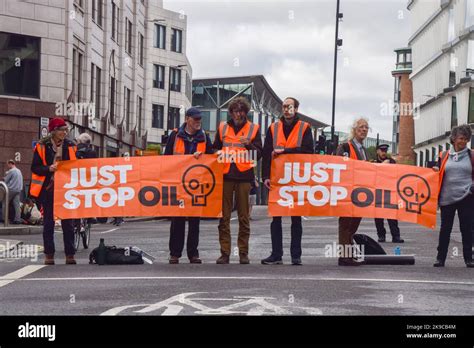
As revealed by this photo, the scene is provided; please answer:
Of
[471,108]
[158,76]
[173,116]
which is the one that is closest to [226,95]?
[173,116]

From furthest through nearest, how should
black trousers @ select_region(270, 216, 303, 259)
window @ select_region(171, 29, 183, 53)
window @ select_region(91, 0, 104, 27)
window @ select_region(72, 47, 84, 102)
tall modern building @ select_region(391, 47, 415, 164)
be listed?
tall modern building @ select_region(391, 47, 415, 164) → window @ select_region(171, 29, 183, 53) → window @ select_region(91, 0, 104, 27) → window @ select_region(72, 47, 84, 102) → black trousers @ select_region(270, 216, 303, 259)

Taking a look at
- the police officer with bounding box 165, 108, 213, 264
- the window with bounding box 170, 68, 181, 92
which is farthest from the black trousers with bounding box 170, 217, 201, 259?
the window with bounding box 170, 68, 181, 92

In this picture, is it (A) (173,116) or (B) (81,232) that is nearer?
(B) (81,232)

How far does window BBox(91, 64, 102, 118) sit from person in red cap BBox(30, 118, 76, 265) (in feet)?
107

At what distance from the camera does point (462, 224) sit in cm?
1427

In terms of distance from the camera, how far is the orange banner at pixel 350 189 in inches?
565

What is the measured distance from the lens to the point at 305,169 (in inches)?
567

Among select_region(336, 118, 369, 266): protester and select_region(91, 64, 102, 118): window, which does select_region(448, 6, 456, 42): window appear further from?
select_region(336, 118, 369, 266): protester

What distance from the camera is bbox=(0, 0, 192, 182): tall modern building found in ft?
120

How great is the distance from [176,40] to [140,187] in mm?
77420

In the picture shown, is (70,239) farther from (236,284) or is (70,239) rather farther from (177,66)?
(177,66)

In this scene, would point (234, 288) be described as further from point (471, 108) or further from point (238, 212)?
point (471, 108)

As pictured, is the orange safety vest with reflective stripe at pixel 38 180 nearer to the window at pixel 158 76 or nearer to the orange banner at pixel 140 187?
the orange banner at pixel 140 187

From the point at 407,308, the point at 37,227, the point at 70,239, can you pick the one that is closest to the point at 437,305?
the point at 407,308
